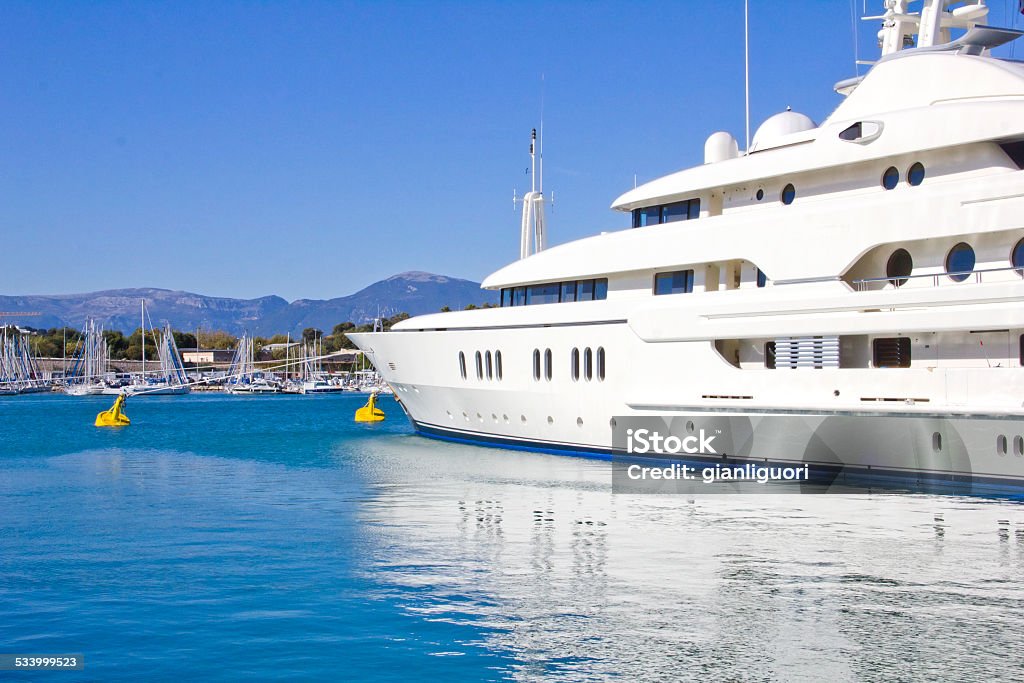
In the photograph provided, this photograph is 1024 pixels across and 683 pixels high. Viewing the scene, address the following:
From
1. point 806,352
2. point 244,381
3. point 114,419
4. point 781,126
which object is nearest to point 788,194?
point 781,126

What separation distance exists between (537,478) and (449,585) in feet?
31.9

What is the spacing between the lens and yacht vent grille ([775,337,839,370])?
1872 cm

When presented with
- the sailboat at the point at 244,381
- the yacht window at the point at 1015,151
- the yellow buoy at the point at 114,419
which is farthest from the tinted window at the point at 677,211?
the sailboat at the point at 244,381

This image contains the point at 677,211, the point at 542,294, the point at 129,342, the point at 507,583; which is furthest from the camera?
the point at 129,342

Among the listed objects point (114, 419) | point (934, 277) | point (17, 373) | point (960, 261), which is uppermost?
point (960, 261)

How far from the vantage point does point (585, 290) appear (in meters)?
25.2

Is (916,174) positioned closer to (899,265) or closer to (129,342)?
(899,265)

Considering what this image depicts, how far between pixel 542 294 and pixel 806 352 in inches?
355

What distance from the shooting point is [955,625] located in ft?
33.1

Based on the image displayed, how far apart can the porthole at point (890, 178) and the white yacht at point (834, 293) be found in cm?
3

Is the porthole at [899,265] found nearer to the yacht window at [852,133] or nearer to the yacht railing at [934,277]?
the yacht railing at [934,277]

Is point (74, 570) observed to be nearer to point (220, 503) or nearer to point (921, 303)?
point (220, 503)

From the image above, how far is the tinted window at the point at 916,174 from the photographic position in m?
18.8

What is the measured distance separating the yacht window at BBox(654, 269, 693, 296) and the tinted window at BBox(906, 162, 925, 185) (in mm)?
5165
